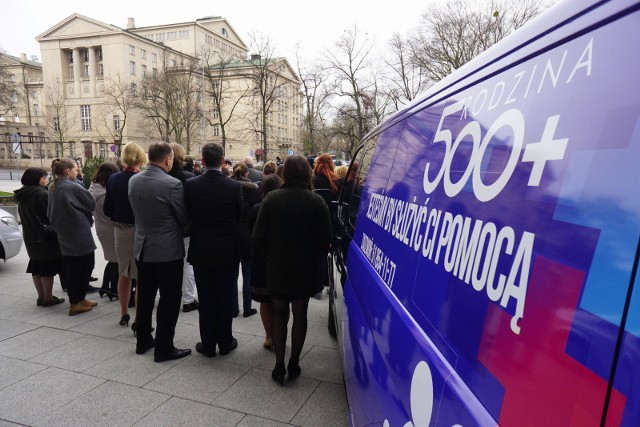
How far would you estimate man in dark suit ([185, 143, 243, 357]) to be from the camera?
3625 mm

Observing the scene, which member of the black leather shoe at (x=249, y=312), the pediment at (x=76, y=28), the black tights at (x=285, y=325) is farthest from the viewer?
the pediment at (x=76, y=28)

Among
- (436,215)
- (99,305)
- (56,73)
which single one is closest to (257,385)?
(436,215)

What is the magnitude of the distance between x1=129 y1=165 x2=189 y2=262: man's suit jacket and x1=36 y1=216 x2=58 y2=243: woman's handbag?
2204mm

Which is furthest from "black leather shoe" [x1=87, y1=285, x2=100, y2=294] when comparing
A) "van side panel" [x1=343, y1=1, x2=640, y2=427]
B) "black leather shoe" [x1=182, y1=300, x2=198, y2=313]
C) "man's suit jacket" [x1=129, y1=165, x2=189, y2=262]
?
"van side panel" [x1=343, y1=1, x2=640, y2=427]

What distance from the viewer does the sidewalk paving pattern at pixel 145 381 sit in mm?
2971

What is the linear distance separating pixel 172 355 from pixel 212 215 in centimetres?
138

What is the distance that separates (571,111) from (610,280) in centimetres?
38

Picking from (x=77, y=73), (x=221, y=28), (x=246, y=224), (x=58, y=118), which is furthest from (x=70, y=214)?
(x=221, y=28)

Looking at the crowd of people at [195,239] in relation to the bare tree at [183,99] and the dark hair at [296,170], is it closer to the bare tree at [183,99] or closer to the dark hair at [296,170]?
the dark hair at [296,170]

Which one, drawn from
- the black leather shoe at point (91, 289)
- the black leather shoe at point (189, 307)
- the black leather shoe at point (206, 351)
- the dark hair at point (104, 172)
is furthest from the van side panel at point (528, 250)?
the black leather shoe at point (91, 289)

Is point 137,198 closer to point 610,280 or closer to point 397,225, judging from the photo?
point 397,225

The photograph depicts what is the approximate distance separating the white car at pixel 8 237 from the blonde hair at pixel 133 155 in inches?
157

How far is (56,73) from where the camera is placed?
64688mm

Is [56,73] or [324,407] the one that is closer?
[324,407]
